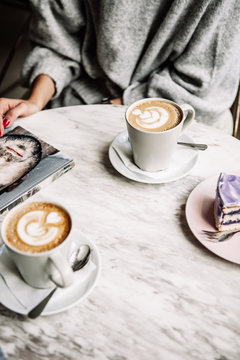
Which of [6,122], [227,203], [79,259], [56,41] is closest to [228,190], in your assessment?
[227,203]

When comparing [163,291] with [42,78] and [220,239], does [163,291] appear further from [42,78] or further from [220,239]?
[42,78]

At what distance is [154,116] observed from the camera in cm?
80

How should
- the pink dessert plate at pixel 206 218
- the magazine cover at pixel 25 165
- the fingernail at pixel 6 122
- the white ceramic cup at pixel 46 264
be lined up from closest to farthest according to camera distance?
the white ceramic cup at pixel 46 264, the pink dessert plate at pixel 206 218, the magazine cover at pixel 25 165, the fingernail at pixel 6 122

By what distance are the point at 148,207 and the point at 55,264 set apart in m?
0.28

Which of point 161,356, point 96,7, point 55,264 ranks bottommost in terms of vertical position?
point 161,356

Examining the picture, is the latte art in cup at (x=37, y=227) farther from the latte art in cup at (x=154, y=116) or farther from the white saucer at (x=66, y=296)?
the latte art in cup at (x=154, y=116)

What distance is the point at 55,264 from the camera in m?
0.54

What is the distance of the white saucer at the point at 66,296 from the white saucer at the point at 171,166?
0.79 feet

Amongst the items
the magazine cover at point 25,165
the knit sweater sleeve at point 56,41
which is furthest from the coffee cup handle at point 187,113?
the knit sweater sleeve at point 56,41

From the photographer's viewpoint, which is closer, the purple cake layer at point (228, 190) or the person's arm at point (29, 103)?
the purple cake layer at point (228, 190)

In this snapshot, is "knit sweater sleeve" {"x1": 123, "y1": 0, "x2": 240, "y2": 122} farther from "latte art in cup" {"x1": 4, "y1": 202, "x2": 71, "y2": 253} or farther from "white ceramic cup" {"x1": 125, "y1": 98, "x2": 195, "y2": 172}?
"latte art in cup" {"x1": 4, "y1": 202, "x2": 71, "y2": 253}

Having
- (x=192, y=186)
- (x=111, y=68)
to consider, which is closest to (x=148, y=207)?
(x=192, y=186)

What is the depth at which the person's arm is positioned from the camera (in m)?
0.96

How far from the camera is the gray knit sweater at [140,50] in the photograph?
1013mm
